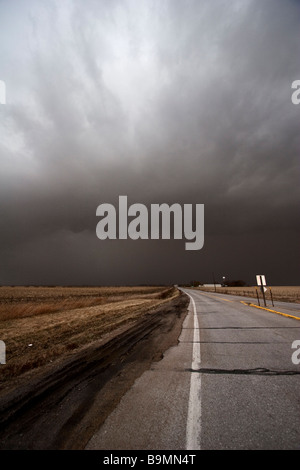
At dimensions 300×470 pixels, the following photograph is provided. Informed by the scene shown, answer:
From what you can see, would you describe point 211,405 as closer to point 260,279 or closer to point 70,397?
point 70,397

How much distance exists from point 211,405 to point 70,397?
2.27 meters

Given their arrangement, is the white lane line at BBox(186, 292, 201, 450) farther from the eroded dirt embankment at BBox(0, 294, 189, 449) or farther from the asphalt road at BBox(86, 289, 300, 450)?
the eroded dirt embankment at BBox(0, 294, 189, 449)

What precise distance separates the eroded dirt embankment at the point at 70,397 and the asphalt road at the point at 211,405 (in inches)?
10.6

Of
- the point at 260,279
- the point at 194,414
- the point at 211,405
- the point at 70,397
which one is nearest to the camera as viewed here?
the point at 194,414

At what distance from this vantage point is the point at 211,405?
3.43 m

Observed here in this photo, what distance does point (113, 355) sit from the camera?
243 inches

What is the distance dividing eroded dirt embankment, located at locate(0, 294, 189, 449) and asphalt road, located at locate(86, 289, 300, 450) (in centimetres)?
27

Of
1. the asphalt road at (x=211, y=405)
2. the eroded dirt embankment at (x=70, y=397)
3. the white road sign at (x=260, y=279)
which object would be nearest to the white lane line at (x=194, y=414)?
the asphalt road at (x=211, y=405)

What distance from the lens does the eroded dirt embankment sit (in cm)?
286

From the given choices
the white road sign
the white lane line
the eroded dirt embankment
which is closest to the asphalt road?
the white lane line

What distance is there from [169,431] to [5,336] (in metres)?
9.67

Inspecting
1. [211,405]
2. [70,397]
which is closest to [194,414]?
[211,405]

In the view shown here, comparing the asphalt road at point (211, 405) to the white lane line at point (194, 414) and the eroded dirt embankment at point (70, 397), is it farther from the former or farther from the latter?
the eroded dirt embankment at point (70, 397)

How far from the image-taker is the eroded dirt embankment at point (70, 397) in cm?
286
